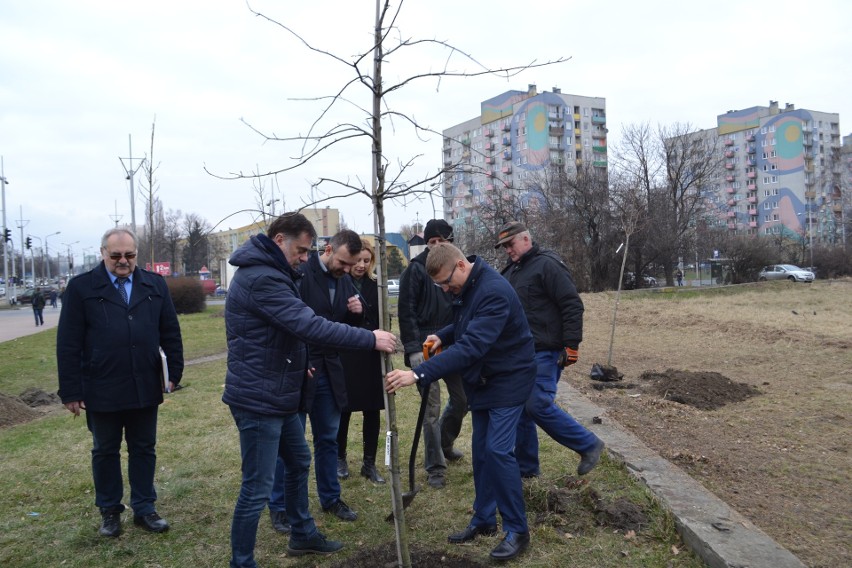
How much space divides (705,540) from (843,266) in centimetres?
5349

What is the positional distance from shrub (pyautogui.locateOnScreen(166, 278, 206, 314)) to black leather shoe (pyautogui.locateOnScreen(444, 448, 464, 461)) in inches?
989

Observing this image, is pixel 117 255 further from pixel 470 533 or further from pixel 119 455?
pixel 470 533

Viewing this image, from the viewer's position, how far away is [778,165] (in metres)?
85.7

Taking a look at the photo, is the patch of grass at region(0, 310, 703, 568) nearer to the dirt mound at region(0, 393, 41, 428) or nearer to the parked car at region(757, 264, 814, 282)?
the dirt mound at region(0, 393, 41, 428)

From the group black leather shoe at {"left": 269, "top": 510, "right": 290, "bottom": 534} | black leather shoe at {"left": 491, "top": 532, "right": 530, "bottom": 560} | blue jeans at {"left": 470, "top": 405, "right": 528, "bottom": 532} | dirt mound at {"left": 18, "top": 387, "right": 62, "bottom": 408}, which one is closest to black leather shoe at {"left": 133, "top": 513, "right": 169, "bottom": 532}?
black leather shoe at {"left": 269, "top": 510, "right": 290, "bottom": 534}

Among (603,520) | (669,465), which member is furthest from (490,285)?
(669,465)

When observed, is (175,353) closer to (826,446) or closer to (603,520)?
(603,520)

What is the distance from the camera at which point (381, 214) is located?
117 inches

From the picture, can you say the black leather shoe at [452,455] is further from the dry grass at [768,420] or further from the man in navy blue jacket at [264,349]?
the man in navy blue jacket at [264,349]

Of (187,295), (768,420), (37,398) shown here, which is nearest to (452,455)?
(768,420)

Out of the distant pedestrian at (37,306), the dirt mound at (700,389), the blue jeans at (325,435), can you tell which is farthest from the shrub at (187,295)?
the blue jeans at (325,435)

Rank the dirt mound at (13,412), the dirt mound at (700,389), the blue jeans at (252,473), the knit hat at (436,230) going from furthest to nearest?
the dirt mound at (13,412) < the dirt mound at (700,389) < the knit hat at (436,230) < the blue jeans at (252,473)

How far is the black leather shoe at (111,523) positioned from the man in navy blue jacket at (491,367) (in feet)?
6.91

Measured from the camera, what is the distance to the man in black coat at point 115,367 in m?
3.98
